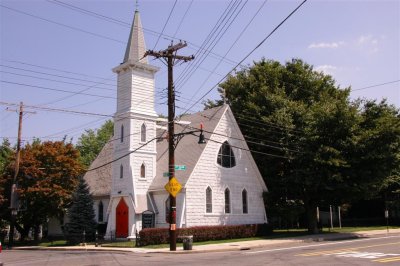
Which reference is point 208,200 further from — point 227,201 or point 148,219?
point 148,219

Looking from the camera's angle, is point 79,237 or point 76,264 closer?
point 76,264

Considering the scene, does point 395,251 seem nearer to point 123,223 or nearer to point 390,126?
point 390,126

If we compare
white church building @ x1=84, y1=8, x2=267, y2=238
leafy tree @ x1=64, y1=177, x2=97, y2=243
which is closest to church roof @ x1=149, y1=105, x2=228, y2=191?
white church building @ x1=84, y1=8, x2=267, y2=238

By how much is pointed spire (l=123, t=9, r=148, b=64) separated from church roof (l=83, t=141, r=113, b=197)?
9.44 m

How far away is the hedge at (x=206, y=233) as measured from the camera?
2898 cm

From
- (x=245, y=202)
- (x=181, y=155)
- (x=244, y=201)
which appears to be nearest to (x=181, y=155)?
(x=181, y=155)

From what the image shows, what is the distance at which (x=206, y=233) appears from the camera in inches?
1232

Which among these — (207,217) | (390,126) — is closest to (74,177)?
(207,217)

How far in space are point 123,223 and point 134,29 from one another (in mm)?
15639

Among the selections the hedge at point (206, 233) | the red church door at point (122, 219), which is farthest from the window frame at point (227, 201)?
the red church door at point (122, 219)

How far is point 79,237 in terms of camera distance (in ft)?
115

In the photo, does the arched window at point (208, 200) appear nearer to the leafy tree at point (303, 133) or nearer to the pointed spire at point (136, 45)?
the leafy tree at point (303, 133)

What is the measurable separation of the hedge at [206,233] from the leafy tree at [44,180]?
1152 cm

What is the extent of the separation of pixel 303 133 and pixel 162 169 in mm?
11708
